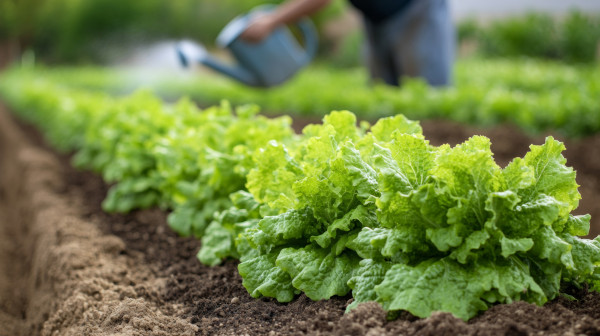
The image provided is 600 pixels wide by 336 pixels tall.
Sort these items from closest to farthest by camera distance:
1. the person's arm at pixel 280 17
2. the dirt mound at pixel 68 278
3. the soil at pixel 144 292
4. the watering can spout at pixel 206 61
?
the soil at pixel 144 292 < the dirt mound at pixel 68 278 < the person's arm at pixel 280 17 < the watering can spout at pixel 206 61

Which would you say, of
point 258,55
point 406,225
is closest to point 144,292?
Result: point 406,225

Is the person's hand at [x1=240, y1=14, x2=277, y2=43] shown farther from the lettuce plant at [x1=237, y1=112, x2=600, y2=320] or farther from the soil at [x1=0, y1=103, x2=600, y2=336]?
the lettuce plant at [x1=237, y1=112, x2=600, y2=320]

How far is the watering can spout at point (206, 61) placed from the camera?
21.4ft

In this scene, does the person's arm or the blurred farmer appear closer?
the person's arm

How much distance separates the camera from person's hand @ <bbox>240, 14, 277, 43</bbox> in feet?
21.7

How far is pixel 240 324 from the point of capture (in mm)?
2182

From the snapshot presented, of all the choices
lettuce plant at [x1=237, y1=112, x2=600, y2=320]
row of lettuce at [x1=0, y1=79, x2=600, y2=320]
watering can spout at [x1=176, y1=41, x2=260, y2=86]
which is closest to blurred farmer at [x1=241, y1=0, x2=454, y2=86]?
watering can spout at [x1=176, y1=41, x2=260, y2=86]

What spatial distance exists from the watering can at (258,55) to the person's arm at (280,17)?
12 centimetres

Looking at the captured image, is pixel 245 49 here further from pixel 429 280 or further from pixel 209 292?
pixel 429 280

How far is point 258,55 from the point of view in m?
7.25

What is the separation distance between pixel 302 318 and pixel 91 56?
3687cm

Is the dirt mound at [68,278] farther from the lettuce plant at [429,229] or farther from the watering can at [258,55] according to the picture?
the watering can at [258,55]

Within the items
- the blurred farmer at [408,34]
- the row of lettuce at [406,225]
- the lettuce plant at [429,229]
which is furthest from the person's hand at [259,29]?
the lettuce plant at [429,229]

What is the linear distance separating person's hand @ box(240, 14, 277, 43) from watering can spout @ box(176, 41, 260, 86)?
1.38 feet
